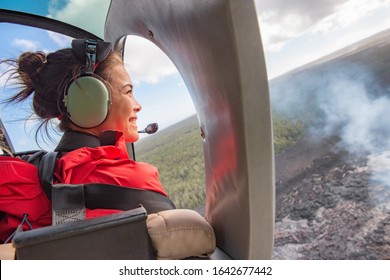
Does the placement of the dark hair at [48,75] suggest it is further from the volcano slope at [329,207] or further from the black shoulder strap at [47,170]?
the volcano slope at [329,207]

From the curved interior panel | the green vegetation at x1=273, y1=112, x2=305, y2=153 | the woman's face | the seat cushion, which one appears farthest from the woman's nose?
the green vegetation at x1=273, y1=112, x2=305, y2=153

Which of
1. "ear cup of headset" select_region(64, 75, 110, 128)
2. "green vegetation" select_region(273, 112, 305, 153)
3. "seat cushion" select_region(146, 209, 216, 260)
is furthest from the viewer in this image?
"green vegetation" select_region(273, 112, 305, 153)

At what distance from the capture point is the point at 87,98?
0.77m

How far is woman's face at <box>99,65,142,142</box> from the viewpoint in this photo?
90 centimetres

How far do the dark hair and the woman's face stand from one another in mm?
27

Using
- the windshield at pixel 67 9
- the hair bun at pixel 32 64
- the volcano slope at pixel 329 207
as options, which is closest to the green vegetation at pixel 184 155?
the volcano slope at pixel 329 207

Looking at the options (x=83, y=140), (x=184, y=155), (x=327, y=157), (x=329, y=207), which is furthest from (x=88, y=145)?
(x=327, y=157)

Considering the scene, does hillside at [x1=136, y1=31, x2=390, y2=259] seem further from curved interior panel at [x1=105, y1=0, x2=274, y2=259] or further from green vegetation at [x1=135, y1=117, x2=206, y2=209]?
curved interior panel at [x1=105, y1=0, x2=274, y2=259]

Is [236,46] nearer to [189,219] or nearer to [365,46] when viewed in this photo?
[189,219]

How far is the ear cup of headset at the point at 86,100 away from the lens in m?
0.77

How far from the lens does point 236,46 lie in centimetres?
46

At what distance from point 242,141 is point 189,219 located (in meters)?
0.23

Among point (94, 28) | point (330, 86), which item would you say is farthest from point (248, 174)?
point (94, 28)

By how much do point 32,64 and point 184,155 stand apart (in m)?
0.62
